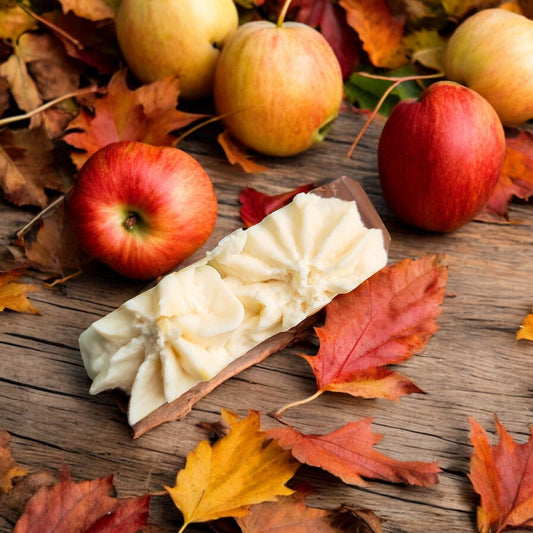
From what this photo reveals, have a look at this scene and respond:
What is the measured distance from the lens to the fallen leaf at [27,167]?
1.49m

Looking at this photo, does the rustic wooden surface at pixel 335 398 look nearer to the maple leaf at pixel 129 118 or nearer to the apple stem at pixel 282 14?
the maple leaf at pixel 129 118

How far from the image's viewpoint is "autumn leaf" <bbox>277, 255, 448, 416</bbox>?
1.17 m

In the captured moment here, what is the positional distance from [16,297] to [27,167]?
366 mm

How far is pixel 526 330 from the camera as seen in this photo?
4.14 feet

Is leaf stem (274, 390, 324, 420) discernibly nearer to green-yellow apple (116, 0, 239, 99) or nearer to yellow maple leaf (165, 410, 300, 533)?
yellow maple leaf (165, 410, 300, 533)

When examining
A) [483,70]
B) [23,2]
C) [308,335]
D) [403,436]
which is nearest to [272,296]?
[308,335]

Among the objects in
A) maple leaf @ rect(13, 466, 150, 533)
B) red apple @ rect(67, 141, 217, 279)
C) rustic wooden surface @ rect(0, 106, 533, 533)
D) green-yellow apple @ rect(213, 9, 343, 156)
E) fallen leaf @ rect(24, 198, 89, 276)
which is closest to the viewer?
maple leaf @ rect(13, 466, 150, 533)

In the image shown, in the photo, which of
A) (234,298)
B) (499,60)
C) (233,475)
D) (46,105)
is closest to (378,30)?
(499,60)

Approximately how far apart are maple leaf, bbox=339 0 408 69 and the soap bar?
0.65 m

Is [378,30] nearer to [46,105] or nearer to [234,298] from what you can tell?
[46,105]

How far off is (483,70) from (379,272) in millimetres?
616

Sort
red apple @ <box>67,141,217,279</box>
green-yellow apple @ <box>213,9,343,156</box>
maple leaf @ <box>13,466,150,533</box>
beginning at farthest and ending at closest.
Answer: green-yellow apple @ <box>213,9,343,156</box>
red apple @ <box>67,141,217,279</box>
maple leaf @ <box>13,466,150,533</box>

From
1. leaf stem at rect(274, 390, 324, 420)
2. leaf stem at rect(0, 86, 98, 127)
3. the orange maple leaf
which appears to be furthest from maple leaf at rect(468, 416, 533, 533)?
leaf stem at rect(0, 86, 98, 127)

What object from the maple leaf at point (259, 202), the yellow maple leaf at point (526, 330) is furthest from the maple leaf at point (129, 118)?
the yellow maple leaf at point (526, 330)
